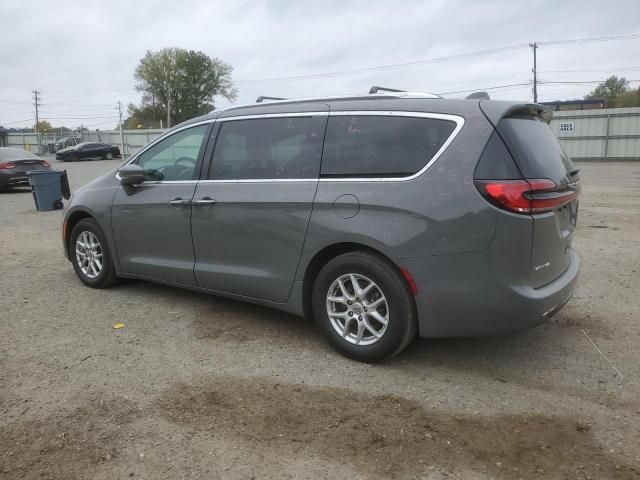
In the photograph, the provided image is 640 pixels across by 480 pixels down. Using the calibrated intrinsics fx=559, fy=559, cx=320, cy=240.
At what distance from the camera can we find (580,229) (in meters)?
8.62

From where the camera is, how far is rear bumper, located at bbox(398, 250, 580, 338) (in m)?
3.30

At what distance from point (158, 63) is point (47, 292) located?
90865 millimetres

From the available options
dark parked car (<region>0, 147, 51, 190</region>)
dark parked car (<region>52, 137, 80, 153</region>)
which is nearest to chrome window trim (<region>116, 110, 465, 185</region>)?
dark parked car (<region>0, 147, 51, 190</region>)

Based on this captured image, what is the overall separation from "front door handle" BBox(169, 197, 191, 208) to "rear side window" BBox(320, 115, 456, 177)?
4.40 feet

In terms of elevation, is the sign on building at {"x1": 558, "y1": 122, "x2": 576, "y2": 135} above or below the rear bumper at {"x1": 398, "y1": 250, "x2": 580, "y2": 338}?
above

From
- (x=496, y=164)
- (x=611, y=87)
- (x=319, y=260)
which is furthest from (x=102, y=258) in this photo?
(x=611, y=87)

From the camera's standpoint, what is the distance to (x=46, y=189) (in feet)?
40.6

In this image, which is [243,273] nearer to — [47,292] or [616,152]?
[47,292]

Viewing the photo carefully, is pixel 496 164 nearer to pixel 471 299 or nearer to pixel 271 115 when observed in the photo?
pixel 471 299

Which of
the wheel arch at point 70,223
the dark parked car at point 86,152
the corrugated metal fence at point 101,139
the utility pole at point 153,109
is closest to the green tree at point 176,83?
the utility pole at point 153,109

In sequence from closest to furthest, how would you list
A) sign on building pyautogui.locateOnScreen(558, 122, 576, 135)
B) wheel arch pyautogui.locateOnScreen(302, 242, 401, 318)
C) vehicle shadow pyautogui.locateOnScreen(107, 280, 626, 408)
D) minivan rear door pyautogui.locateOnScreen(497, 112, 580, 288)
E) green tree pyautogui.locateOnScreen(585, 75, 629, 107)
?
minivan rear door pyautogui.locateOnScreen(497, 112, 580, 288)
vehicle shadow pyautogui.locateOnScreen(107, 280, 626, 408)
wheel arch pyautogui.locateOnScreen(302, 242, 401, 318)
sign on building pyautogui.locateOnScreen(558, 122, 576, 135)
green tree pyautogui.locateOnScreen(585, 75, 629, 107)

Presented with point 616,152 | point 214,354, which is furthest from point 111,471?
point 616,152

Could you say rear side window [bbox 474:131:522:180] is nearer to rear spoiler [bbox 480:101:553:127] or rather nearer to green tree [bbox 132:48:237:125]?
rear spoiler [bbox 480:101:553:127]

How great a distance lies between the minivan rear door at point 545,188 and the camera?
337cm
